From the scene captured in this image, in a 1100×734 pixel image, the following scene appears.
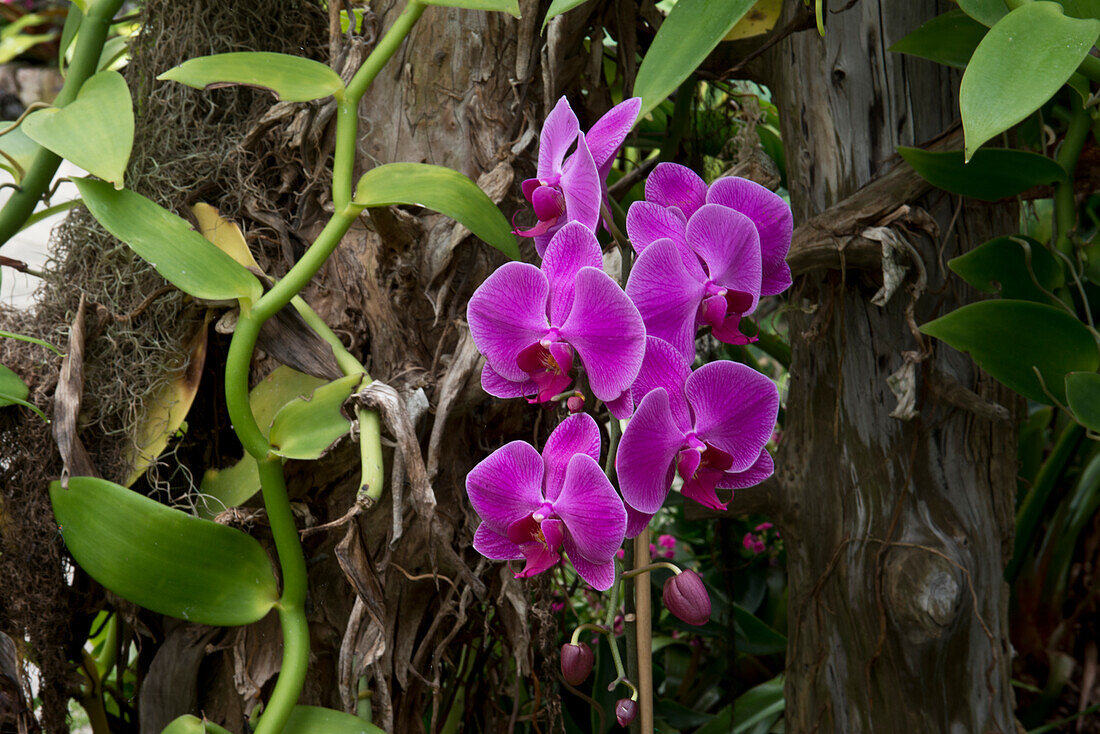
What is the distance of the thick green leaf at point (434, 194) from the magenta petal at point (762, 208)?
160 millimetres

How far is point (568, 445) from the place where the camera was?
0.38 metres

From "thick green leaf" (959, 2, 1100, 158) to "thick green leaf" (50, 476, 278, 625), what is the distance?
0.48 metres

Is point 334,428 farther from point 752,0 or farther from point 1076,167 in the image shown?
point 1076,167

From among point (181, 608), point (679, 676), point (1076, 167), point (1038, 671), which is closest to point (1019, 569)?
point (1038, 671)

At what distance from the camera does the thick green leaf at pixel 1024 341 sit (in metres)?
0.52

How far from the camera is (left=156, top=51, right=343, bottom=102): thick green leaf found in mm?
505

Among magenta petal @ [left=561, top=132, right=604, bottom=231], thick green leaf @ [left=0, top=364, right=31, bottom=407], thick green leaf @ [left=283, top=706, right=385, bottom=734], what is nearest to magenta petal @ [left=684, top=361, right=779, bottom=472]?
magenta petal @ [left=561, top=132, right=604, bottom=231]

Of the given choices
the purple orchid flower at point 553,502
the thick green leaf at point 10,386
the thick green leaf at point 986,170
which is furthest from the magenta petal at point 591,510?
the thick green leaf at point 10,386

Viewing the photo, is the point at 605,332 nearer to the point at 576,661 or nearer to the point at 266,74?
the point at 576,661

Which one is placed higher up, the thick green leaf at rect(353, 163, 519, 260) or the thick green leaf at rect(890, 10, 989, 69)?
the thick green leaf at rect(890, 10, 989, 69)

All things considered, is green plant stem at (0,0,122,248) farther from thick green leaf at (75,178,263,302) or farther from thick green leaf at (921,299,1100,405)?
thick green leaf at (921,299,1100,405)

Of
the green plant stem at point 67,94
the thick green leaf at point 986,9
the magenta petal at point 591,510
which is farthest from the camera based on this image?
the green plant stem at point 67,94

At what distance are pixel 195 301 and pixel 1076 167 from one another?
710mm

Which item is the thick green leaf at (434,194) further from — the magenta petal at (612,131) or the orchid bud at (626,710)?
the orchid bud at (626,710)
